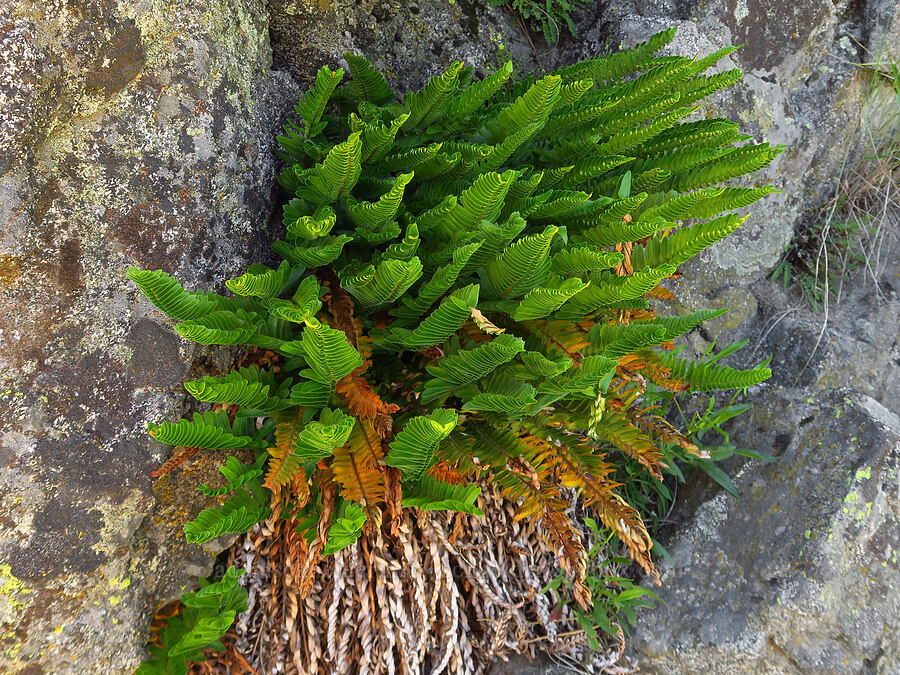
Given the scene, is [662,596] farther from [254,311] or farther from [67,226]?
[67,226]

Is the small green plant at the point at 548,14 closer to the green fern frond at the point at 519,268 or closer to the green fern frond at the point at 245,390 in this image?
the green fern frond at the point at 519,268

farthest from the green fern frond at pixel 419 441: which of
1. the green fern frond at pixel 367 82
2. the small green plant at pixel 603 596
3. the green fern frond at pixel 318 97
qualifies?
the green fern frond at pixel 367 82

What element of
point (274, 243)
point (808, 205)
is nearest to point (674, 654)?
point (274, 243)

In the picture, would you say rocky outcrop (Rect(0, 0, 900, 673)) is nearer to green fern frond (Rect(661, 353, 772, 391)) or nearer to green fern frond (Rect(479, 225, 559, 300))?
green fern frond (Rect(479, 225, 559, 300))

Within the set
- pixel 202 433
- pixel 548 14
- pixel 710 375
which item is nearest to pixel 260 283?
pixel 202 433

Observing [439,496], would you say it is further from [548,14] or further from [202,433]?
[548,14]

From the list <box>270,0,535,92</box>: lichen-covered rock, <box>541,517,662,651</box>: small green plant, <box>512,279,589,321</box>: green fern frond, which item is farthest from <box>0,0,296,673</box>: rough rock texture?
<box>541,517,662,651</box>: small green plant
